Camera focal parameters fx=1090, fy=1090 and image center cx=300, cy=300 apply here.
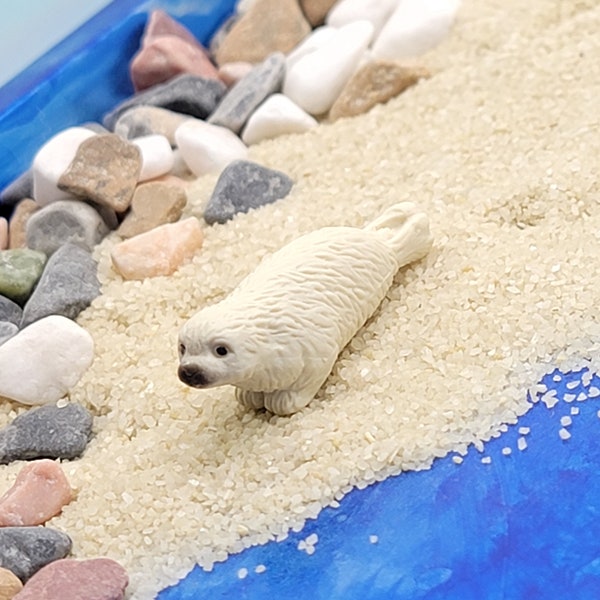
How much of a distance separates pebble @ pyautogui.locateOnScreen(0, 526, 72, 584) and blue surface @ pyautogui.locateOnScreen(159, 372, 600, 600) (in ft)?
0.38

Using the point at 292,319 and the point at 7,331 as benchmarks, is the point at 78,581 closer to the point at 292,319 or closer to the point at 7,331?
the point at 292,319

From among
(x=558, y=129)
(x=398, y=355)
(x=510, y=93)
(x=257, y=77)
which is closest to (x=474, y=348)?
(x=398, y=355)

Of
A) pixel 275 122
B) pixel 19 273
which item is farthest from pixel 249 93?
pixel 19 273

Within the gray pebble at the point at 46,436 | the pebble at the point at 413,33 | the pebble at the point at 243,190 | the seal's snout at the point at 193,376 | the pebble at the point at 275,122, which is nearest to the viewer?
the seal's snout at the point at 193,376

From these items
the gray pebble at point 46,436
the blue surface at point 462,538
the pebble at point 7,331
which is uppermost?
the pebble at point 7,331

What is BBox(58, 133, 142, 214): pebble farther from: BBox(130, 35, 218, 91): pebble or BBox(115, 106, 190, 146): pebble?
BBox(130, 35, 218, 91): pebble

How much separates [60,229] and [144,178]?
0.59 feet

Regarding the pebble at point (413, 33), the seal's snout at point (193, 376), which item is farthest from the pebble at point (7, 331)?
the pebble at point (413, 33)

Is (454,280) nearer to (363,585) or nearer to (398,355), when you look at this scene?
(398,355)

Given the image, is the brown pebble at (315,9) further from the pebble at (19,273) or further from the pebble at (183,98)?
the pebble at (19,273)

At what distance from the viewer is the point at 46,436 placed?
1199mm

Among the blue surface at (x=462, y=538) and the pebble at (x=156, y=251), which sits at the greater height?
the pebble at (x=156, y=251)

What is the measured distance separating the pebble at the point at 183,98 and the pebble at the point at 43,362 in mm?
665

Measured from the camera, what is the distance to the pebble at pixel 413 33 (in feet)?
6.22
